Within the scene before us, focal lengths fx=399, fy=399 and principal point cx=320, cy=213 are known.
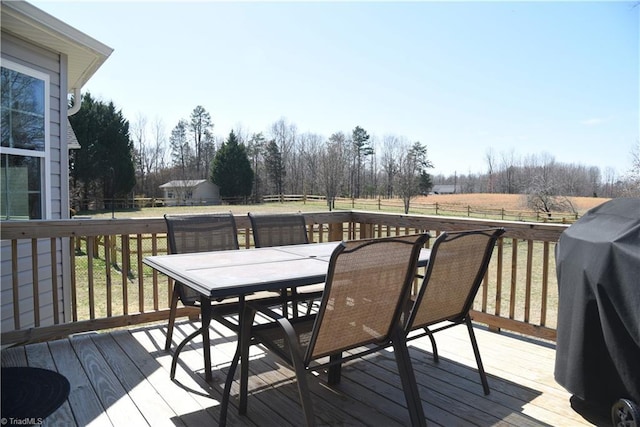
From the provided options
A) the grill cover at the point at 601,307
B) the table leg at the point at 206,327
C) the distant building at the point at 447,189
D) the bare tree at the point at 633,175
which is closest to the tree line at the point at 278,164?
the distant building at the point at 447,189

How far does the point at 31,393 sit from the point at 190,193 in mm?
33332

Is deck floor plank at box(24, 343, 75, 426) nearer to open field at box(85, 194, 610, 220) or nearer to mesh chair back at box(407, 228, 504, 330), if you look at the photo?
mesh chair back at box(407, 228, 504, 330)

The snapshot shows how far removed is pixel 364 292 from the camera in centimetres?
171

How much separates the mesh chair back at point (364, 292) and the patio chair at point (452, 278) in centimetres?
19

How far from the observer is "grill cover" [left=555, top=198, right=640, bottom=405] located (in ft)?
5.73

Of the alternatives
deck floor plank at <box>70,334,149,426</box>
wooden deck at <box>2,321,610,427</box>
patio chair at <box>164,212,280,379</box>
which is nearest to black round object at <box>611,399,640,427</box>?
wooden deck at <box>2,321,610,427</box>

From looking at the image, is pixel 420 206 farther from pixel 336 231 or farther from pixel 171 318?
pixel 171 318

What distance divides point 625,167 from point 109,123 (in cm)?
2909

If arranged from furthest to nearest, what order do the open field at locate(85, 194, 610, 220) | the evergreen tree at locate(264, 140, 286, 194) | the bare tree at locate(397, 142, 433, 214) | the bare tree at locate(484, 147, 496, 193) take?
1. the bare tree at locate(484, 147, 496, 193)
2. the evergreen tree at locate(264, 140, 286, 194)
3. the bare tree at locate(397, 142, 433, 214)
4. the open field at locate(85, 194, 610, 220)

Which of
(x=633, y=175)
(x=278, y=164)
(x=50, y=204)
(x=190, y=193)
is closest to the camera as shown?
(x=50, y=204)

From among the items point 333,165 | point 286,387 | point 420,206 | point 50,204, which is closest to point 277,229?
point 286,387

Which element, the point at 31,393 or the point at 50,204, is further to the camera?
the point at 50,204

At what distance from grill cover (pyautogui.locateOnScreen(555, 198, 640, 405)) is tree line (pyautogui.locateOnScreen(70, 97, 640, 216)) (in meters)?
28.5

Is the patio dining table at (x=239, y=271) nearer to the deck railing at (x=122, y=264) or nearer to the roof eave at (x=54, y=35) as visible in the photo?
the deck railing at (x=122, y=264)
